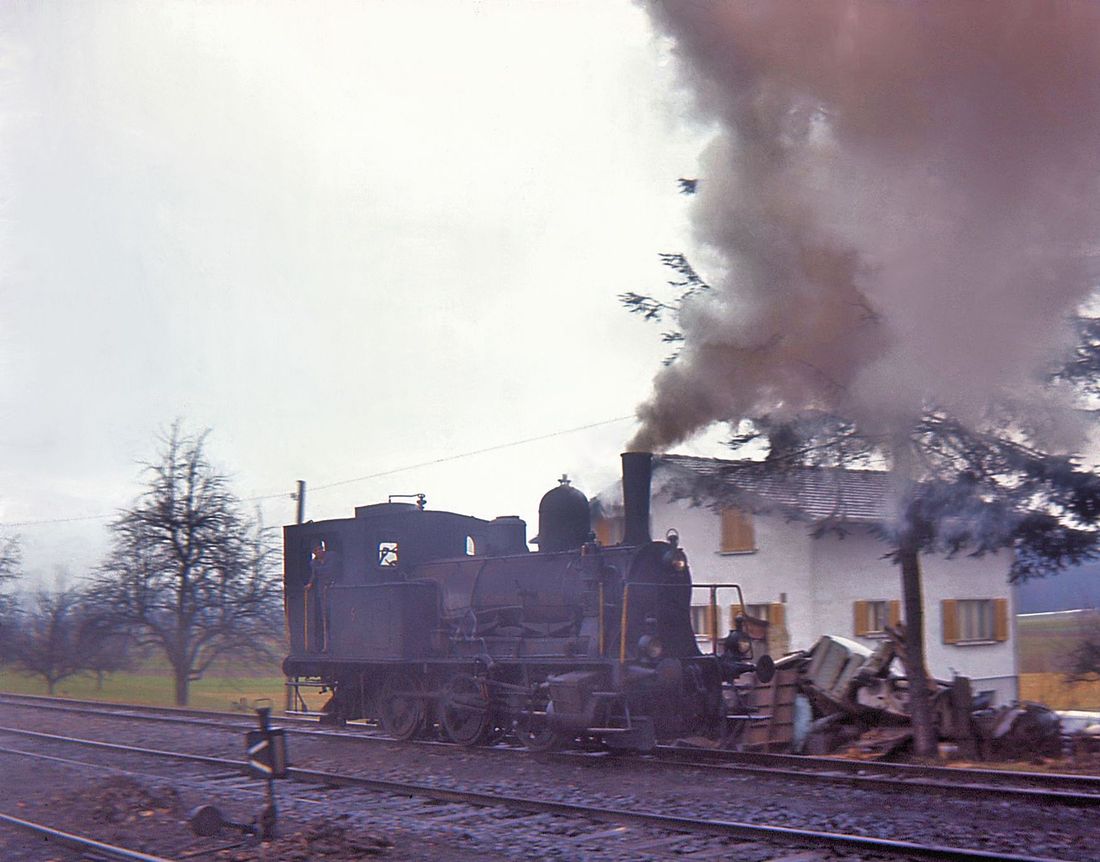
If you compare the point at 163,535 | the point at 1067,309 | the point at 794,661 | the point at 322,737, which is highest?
the point at 1067,309

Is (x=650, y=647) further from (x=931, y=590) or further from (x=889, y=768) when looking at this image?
(x=931, y=590)

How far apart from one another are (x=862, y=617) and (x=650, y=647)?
12.6 metres

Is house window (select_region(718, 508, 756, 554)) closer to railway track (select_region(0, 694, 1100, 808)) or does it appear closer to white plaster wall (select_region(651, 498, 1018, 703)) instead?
white plaster wall (select_region(651, 498, 1018, 703))

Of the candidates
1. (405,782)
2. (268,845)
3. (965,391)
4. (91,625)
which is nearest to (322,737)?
(405,782)

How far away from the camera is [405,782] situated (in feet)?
34.7

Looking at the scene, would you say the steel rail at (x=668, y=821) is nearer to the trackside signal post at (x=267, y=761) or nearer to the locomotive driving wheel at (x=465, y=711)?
the trackside signal post at (x=267, y=761)

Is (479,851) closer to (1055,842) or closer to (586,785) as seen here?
(586,785)

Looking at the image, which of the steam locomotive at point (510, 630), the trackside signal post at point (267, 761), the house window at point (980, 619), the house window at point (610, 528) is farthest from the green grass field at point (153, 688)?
the trackside signal post at point (267, 761)

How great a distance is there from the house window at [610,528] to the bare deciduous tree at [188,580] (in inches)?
487

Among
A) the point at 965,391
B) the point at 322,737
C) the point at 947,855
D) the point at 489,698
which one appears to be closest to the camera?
the point at 947,855

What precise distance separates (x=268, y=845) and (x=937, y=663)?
18555 mm

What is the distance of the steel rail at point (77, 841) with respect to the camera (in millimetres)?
7164

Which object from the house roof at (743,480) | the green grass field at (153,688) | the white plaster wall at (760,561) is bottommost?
the green grass field at (153,688)

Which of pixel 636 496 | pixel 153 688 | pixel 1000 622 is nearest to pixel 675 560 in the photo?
pixel 636 496
